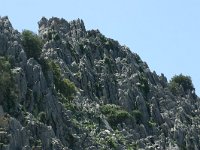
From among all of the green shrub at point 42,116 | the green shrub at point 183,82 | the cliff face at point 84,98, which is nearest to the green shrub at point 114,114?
the cliff face at point 84,98

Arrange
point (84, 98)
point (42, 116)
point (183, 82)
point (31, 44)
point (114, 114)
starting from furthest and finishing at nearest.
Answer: point (183, 82), point (84, 98), point (114, 114), point (31, 44), point (42, 116)

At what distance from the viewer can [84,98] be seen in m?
119

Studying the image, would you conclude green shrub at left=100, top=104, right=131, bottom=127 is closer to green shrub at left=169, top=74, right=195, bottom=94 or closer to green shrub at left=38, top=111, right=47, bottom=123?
green shrub at left=38, top=111, right=47, bottom=123

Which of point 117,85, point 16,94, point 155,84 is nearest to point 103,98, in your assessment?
point 117,85

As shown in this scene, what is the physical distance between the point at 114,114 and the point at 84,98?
5988 mm

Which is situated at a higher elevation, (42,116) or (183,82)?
(183,82)

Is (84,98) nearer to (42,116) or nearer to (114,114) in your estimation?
(114,114)

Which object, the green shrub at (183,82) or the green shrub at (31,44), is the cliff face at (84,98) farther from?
the green shrub at (183,82)

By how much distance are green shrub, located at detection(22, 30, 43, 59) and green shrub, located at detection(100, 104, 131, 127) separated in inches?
607

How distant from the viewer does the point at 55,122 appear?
97562mm

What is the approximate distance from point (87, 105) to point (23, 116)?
24.7 meters

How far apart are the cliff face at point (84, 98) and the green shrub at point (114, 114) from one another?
0.17 metres

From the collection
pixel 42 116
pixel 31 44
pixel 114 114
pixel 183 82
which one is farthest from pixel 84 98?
pixel 183 82

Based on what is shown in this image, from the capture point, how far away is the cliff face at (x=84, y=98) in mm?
93938
